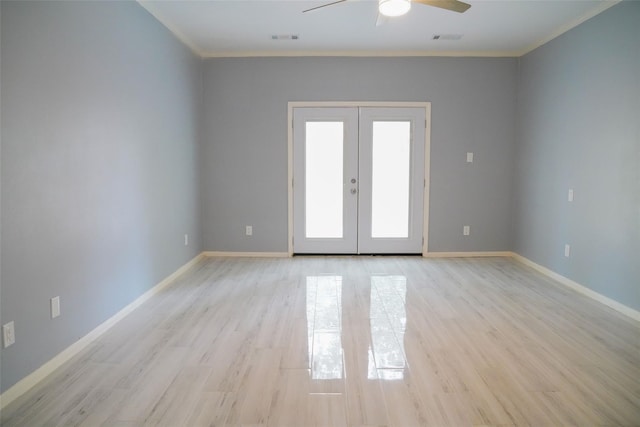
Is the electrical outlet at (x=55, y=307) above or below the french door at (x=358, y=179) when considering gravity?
below

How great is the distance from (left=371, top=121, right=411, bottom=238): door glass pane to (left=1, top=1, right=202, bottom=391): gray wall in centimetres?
257

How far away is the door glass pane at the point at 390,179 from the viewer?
533 cm

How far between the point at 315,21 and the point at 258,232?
8.81ft

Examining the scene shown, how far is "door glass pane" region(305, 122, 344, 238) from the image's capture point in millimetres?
5340

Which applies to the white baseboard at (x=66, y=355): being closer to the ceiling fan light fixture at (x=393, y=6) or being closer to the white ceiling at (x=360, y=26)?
the white ceiling at (x=360, y=26)

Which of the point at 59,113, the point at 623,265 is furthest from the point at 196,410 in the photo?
the point at 623,265

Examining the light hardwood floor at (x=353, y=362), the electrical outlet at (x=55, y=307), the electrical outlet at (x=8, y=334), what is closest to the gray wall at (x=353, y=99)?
the light hardwood floor at (x=353, y=362)

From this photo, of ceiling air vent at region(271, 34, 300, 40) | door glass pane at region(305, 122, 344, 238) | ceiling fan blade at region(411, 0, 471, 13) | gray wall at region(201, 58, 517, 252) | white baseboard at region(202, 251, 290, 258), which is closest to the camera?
ceiling fan blade at region(411, 0, 471, 13)

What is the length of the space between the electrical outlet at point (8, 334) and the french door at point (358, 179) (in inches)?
143

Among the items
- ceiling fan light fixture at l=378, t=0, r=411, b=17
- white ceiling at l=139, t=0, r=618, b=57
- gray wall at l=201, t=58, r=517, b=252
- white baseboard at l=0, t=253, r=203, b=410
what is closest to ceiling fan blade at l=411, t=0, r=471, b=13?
ceiling fan light fixture at l=378, t=0, r=411, b=17

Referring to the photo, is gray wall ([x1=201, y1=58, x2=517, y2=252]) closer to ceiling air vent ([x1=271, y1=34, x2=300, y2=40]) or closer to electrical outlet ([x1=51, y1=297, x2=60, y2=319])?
ceiling air vent ([x1=271, y1=34, x2=300, y2=40])

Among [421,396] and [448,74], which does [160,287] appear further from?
[448,74]

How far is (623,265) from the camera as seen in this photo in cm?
336

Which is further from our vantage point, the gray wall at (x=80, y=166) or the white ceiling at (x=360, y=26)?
the white ceiling at (x=360, y=26)
